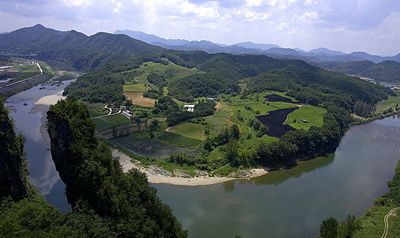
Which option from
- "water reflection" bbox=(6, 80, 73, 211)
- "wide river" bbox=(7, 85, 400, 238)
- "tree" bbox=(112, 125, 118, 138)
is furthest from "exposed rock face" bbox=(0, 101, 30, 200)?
"tree" bbox=(112, 125, 118, 138)

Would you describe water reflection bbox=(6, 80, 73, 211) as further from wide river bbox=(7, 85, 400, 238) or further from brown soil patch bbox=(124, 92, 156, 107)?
brown soil patch bbox=(124, 92, 156, 107)

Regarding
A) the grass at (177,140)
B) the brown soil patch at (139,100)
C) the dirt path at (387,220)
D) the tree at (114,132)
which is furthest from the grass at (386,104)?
the tree at (114,132)

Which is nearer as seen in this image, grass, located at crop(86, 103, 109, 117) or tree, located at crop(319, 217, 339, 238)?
tree, located at crop(319, 217, 339, 238)

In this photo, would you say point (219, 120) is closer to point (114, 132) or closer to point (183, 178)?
point (114, 132)

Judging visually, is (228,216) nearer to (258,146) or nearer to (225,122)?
(258,146)

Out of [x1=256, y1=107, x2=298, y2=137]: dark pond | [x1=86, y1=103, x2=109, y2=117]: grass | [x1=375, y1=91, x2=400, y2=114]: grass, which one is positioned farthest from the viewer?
[x1=375, y1=91, x2=400, y2=114]: grass

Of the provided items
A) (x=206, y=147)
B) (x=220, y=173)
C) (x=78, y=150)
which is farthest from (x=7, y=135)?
(x=206, y=147)

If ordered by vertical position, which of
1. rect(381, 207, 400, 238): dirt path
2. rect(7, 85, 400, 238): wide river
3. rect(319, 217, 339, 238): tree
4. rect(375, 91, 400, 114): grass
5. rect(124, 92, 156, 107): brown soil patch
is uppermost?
rect(319, 217, 339, 238): tree
